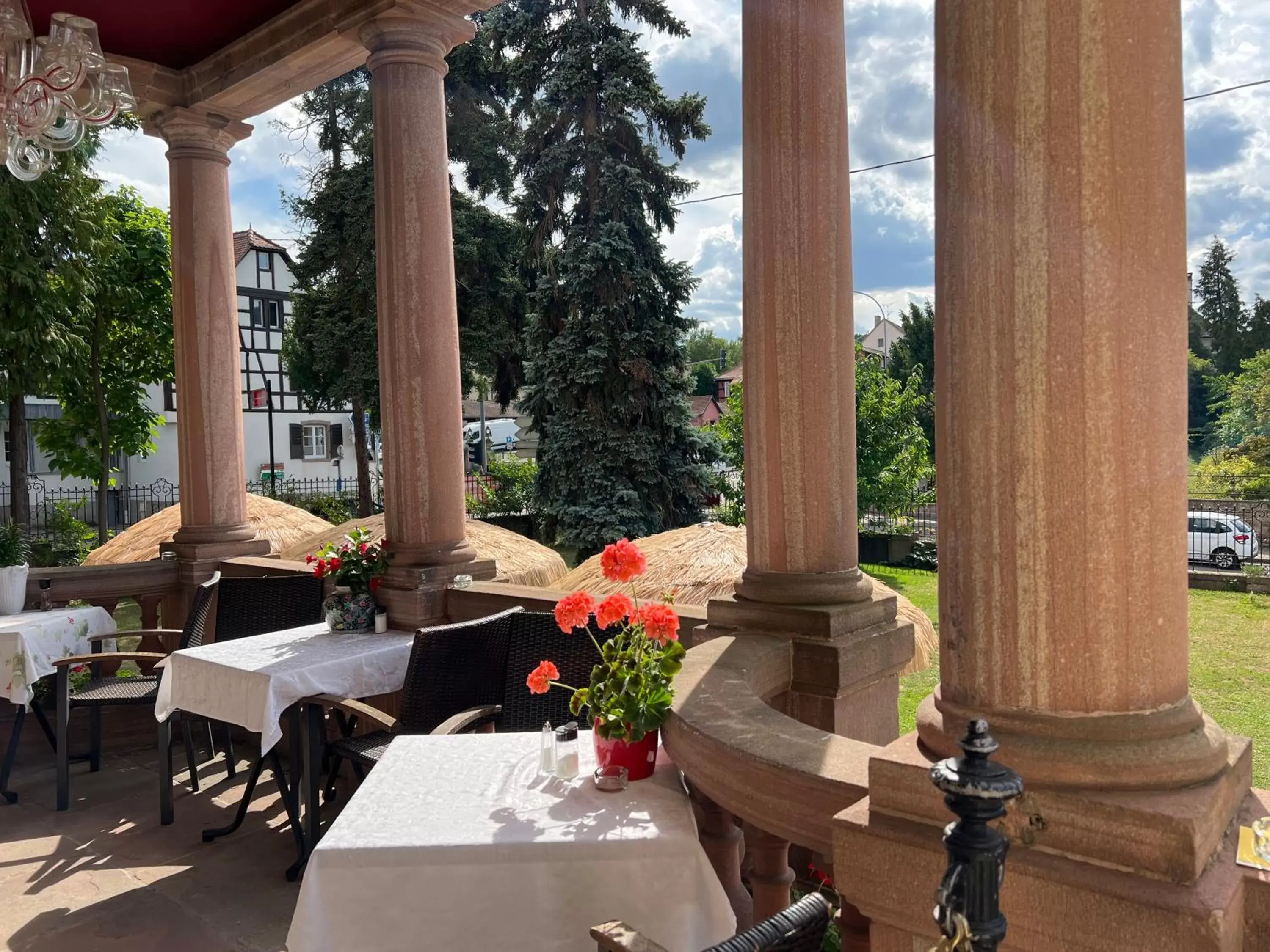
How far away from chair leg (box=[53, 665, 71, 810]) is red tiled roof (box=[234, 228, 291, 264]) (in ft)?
104

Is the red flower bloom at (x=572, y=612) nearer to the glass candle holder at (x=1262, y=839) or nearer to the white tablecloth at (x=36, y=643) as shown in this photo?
the glass candle holder at (x=1262, y=839)

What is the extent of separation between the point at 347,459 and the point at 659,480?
25361 mm

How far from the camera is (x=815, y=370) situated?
369cm

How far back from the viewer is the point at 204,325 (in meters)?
7.17

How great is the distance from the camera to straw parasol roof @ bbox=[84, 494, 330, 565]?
1106cm

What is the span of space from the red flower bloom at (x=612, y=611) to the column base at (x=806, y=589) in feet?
3.48

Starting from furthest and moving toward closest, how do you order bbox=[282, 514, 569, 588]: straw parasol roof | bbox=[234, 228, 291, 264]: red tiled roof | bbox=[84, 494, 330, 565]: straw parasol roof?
bbox=[234, 228, 291, 264]: red tiled roof < bbox=[84, 494, 330, 565]: straw parasol roof < bbox=[282, 514, 569, 588]: straw parasol roof

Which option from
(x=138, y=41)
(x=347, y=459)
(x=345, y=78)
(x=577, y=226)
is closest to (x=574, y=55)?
(x=577, y=226)

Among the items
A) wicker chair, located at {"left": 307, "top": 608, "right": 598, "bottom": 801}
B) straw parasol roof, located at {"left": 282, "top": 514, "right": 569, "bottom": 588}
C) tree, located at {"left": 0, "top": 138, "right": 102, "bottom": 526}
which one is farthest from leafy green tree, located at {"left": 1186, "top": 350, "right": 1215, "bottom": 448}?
wicker chair, located at {"left": 307, "top": 608, "right": 598, "bottom": 801}

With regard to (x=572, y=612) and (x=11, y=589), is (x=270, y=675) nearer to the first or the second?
(x=572, y=612)

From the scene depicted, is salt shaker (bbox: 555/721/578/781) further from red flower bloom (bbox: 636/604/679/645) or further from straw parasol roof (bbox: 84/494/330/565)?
straw parasol roof (bbox: 84/494/330/565)

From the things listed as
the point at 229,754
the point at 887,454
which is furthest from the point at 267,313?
the point at 229,754

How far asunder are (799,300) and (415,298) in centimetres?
276

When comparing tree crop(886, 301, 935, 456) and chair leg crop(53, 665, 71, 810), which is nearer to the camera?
chair leg crop(53, 665, 71, 810)
